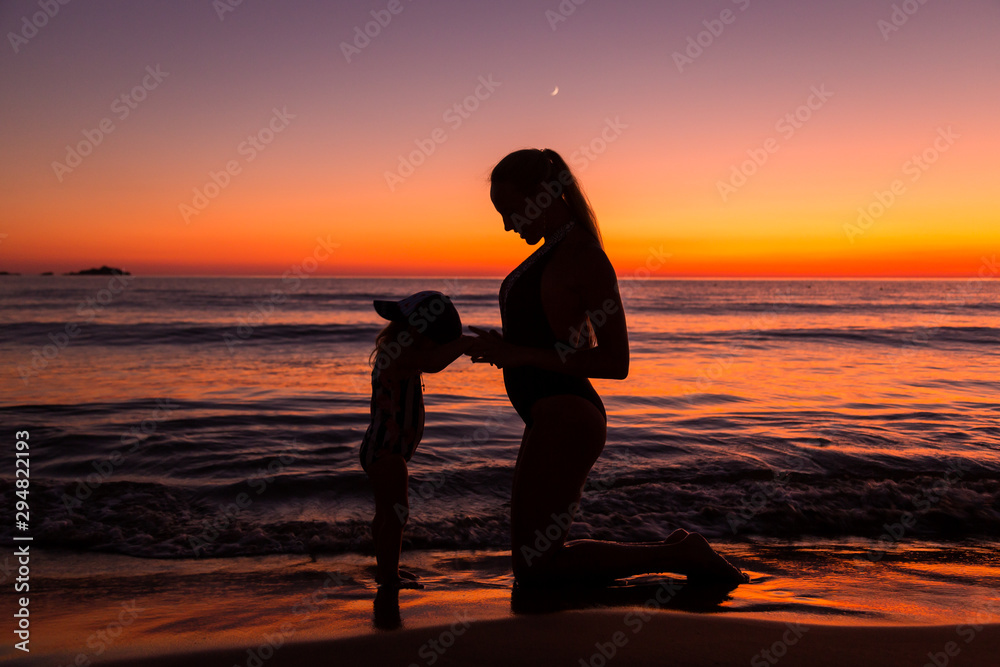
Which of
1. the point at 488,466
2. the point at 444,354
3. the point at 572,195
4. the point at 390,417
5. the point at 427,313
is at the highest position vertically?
the point at 572,195


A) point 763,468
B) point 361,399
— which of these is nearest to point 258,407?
point 361,399

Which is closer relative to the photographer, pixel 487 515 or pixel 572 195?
pixel 572 195

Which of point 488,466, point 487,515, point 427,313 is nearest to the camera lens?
point 427,313

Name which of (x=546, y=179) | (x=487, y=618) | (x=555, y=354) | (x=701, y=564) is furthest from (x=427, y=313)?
(x=701, y=564)

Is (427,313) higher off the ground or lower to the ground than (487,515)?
higher

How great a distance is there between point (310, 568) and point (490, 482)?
7.89ft

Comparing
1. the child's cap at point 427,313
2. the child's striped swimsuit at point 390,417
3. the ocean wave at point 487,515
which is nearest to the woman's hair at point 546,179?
the child's cap at point 427,313

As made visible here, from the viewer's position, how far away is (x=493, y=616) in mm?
2963

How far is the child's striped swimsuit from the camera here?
3.34 m

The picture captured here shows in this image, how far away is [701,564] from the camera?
11.0ft

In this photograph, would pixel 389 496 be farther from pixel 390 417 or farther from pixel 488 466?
pixel 488 466

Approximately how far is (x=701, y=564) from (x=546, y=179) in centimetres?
217

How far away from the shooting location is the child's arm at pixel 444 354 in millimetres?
2838

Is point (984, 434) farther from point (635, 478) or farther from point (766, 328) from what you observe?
point (766, 328)
